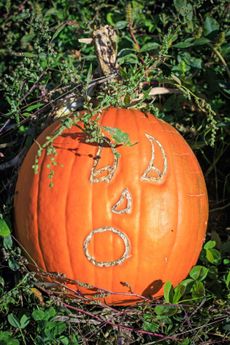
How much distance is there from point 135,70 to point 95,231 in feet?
2.55

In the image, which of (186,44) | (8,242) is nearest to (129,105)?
(186,44)

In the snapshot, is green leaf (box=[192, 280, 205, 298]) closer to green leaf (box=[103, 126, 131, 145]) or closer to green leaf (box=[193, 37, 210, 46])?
green leaf (box=[103, 126, 131, 145])

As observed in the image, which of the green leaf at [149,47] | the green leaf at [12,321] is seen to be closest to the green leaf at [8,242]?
the green leaf at [12,321]

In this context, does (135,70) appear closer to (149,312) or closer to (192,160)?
(192,160)

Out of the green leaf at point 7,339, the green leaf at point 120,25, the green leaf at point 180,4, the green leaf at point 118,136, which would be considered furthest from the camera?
the green leaf at point 120,25

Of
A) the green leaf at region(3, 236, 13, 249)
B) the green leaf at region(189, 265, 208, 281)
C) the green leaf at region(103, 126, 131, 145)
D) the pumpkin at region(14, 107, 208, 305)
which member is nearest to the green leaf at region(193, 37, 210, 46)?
the pumpkin at region(14, 107, 208, 305)

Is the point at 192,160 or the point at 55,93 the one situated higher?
the point at 55,93

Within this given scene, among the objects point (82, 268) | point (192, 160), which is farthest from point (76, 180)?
point (192, 160)

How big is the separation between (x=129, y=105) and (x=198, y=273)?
79cm

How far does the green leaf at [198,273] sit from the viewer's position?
240cm

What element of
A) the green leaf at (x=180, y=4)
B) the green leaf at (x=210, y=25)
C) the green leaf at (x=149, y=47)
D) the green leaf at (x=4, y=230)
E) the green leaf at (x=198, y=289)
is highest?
the green leaf at (x=180, y=4)

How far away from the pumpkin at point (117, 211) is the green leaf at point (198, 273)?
17 centimetres

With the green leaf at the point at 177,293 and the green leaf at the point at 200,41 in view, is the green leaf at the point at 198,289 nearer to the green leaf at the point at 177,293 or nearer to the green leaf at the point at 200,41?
the green leaf at the point at 177,293

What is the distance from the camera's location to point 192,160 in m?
2.30
